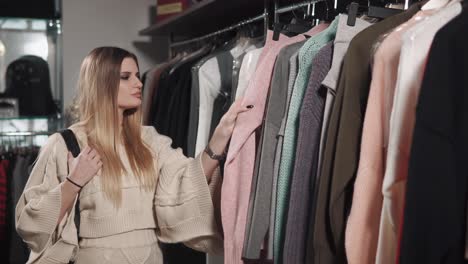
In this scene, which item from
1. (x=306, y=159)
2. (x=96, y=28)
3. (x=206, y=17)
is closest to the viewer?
(x=306, y=159)

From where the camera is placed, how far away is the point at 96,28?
9.56 ft

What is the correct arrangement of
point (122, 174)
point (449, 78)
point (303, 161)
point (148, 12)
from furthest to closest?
point (148, 12) → point (122, 174) → point (303, 161) → point (449, 78)

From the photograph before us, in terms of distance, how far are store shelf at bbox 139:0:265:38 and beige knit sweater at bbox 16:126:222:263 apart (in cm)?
69

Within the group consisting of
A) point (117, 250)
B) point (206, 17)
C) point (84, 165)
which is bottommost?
point (117, 250)

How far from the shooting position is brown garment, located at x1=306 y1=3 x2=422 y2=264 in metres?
1.03

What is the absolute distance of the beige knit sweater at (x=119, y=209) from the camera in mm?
1423

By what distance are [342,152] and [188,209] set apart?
646mm

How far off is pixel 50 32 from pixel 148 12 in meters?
0.58

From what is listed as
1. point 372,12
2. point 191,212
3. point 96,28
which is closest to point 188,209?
point 191,212

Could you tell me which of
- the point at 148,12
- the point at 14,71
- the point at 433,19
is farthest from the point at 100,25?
the point at 433,19

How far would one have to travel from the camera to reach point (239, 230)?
4.48ft

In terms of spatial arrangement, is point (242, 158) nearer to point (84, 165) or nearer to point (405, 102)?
point (84, 165)

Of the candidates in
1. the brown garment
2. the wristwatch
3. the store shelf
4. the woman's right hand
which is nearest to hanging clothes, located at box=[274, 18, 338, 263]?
the brown garment

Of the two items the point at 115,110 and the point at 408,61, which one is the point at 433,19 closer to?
the point at 408,61
